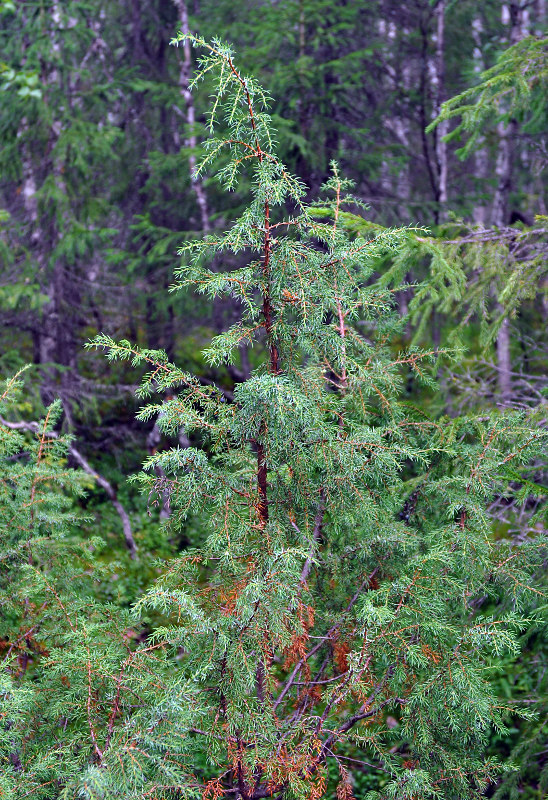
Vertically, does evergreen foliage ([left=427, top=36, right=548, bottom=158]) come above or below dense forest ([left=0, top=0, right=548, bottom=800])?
above

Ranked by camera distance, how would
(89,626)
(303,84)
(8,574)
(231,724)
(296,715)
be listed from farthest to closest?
(303,84) → (8,574) → (296,715) → (89,626) → (231,724)

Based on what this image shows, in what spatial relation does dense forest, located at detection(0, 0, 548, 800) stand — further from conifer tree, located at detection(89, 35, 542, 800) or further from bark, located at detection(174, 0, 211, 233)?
bark, located at detection(174, 0, 211, 233)

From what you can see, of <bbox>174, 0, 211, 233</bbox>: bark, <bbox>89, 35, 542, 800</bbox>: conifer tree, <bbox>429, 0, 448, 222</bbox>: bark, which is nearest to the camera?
<bbox>89, 35, 542, 800</bbox>: conifer tree

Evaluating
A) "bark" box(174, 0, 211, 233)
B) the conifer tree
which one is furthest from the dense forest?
"bark" box(174, 0, 211, 233)

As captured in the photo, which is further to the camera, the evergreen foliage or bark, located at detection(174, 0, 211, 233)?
bark, located at detection(174, 0, 211, 233)

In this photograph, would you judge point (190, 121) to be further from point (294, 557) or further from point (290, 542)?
point (294, 557)

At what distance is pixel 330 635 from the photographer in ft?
12.6

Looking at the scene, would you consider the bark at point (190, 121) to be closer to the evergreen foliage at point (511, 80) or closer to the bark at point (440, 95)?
the bark at point (440, 95)

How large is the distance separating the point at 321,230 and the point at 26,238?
27.9 ft

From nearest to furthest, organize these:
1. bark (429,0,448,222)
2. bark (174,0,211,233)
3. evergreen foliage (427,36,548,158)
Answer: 1. evergreen foliage (427,36,548,158)
2. bark (174,0,211,233)
3. bark (429,0,448,222)

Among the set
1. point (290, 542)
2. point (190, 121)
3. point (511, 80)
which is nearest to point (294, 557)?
point (290, 542)

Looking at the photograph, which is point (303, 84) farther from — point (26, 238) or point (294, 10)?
point (26, 238)

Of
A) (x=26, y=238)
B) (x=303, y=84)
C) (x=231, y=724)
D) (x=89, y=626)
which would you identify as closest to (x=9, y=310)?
(x=26, y=238)

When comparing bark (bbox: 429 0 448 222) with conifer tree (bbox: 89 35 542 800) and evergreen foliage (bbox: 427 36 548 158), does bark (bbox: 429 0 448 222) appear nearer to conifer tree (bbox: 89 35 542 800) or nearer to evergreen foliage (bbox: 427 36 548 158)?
evergreen foliage (bbox: 427 36 548 158)
